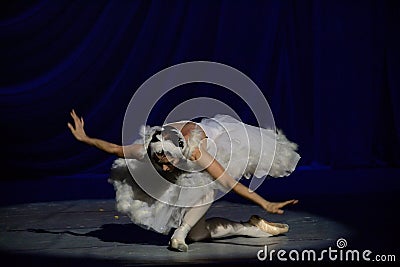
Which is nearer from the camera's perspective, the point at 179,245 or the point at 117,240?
the point at 179,245

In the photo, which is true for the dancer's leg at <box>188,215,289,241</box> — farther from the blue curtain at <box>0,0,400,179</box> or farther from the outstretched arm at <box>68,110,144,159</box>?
the blue curtain at <box>0,0,400,179</box>

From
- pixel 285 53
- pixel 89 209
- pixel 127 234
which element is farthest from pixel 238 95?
pixel 127 234

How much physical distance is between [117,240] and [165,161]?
0.66 m

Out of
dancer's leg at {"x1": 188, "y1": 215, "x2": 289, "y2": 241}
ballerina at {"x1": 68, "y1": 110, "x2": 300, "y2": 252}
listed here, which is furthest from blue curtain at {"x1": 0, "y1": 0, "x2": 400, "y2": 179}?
dancer's leg at {"x1": 188, "y1": 215, "x2": 289, "y2": 241}

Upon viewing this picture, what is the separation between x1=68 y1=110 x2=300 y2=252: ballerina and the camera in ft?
11.5

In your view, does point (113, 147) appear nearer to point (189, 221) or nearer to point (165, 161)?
point (165, 161)

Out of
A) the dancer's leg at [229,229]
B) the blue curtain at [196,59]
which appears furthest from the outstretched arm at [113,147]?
the blue curtain at [196,59]

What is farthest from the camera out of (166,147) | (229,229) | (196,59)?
(196,59)

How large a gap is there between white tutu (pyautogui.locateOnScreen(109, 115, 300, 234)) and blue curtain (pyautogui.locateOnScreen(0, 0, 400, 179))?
2.80 m

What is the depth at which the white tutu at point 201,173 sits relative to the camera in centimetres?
362

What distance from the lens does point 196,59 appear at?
6648 millimetres

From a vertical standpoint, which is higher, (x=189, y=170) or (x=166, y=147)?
(x=166, y=147)

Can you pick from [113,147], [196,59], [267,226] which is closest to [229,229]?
[267,226]

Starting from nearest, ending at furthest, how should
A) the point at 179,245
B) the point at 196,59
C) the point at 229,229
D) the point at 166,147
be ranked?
the point at 166,147 < the point at 179,245 < the point at 229,229 < the point at 196,59
